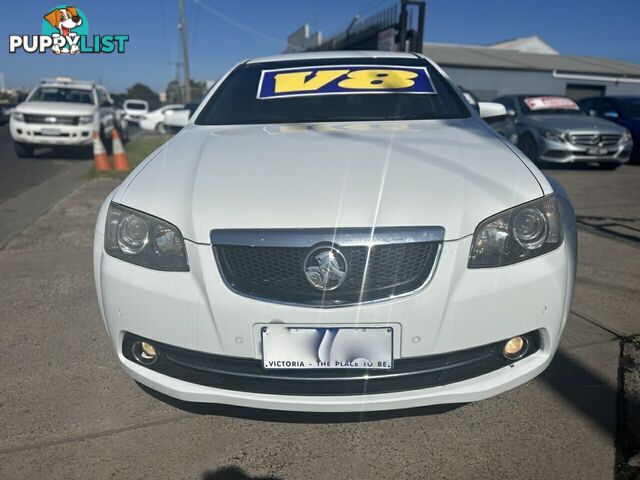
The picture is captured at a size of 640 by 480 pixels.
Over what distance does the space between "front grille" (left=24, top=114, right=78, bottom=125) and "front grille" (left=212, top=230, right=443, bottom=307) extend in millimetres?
10713

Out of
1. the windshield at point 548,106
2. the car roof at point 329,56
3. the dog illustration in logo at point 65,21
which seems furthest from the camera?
the dog illustration in logo at point 65,21

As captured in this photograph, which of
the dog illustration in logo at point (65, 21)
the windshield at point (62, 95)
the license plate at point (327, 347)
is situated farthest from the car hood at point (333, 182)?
the windshield at point (62, 95)

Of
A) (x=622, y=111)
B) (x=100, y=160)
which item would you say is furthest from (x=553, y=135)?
(x=100, y=160)

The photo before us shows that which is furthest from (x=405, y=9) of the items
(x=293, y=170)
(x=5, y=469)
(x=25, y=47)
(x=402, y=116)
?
(x=5, y=469)

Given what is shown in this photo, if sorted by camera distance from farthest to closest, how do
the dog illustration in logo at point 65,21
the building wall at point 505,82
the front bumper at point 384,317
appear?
the building wall at point 505,82
the dog illustration in logo at point 65,21
the front bumper at point 384,317

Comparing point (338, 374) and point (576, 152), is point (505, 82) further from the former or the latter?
point (338, 374)

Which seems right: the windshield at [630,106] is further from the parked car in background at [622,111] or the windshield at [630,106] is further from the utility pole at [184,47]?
the utility pole at [184,47]

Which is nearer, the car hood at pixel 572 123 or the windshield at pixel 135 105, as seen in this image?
the car hood at pixel 572 123

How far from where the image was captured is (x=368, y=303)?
1.69 meters

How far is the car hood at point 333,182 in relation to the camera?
1764mm

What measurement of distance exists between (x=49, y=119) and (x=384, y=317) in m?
11.1

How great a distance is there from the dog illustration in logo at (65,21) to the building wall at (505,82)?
1748 cm

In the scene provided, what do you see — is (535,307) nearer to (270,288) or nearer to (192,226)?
(270,288)

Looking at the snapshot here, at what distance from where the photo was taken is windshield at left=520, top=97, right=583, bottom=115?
9992mm
